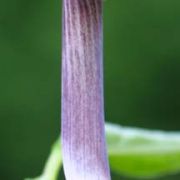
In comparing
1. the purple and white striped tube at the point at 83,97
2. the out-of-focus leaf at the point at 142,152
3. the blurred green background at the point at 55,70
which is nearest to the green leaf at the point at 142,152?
the out-of-focus leaf at the point at 142,152

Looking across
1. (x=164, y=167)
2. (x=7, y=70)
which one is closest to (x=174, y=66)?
(x=7, y=70)

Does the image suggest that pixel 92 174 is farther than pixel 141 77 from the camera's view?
No

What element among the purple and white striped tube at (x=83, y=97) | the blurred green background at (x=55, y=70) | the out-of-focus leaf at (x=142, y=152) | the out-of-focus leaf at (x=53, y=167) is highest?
the purple and white striped tube at (x=83, y=97)

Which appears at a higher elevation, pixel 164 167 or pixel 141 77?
pixel 164 167

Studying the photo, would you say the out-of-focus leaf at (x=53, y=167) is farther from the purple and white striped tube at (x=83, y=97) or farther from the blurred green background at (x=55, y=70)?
the blurred green background at (x=55, y=70)

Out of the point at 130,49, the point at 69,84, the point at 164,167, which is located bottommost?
the point at 130,49

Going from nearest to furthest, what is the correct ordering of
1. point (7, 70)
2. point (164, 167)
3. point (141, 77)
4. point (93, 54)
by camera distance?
1. point (93, 54)
2. point (164, 167)
3. point (7, 70)
4. point (141, 77)

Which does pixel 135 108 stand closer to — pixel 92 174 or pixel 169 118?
pixel 169 118
